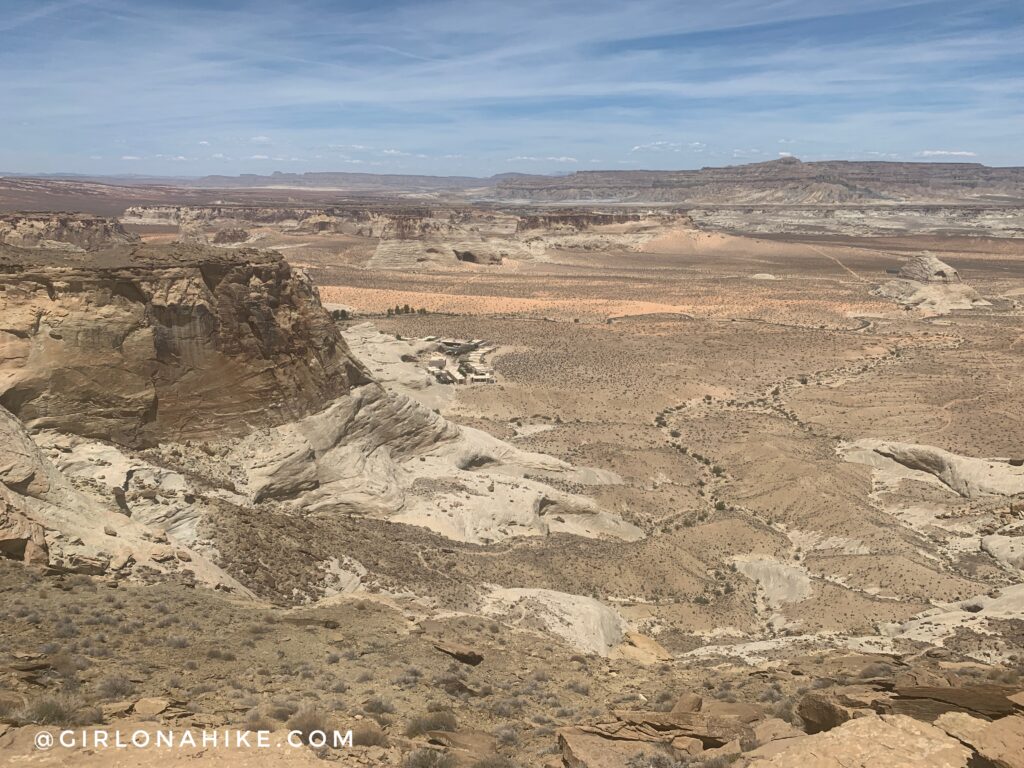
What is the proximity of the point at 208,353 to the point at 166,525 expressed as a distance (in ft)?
15.1

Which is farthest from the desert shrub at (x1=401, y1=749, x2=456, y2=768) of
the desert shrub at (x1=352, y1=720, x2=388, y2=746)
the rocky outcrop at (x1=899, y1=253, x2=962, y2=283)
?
the rocky outcrop at (x1=899, y1=253, x2=962, y2=283)

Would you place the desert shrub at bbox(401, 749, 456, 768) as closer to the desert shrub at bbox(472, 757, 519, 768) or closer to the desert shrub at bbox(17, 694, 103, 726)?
the desert shrub at bbox(472, 757, 519, 768)

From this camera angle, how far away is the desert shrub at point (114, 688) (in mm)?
6802

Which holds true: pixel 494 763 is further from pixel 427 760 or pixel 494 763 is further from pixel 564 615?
pixel 564 615

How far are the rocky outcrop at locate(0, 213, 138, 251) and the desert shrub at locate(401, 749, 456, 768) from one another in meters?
80.7

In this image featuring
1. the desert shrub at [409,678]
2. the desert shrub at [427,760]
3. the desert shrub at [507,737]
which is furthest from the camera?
the desert shrub at [409,678]

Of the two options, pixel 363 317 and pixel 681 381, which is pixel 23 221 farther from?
pixel 681 381

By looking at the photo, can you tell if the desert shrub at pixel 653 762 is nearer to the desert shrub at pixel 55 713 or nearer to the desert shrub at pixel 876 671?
the desert shrub at pixel 876 671

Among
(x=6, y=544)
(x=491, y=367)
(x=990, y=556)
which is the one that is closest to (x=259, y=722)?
(x=6, y=544)

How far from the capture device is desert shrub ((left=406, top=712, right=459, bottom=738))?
7.25 metres

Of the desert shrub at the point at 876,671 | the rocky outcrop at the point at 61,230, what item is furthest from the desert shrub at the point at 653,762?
the rocky outcrop at the point at 61,230

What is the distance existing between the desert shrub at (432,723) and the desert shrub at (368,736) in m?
0.36

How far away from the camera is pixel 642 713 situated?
26.2 feet

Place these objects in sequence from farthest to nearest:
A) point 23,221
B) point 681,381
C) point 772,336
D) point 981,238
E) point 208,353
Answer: point 981,238 → point 23,221 → point 772,336 → point 681,381 → point 208,353
